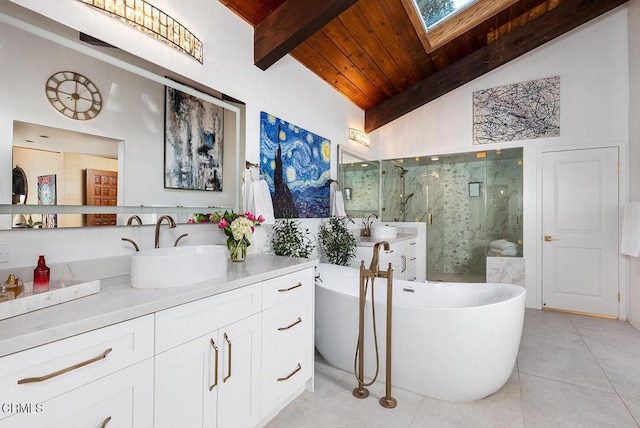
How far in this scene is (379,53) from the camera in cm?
311

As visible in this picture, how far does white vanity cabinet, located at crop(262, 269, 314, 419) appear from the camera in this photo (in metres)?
1.58

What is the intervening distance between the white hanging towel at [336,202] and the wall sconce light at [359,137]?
888mm

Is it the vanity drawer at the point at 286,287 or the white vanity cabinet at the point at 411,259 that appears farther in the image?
the white vanity cabinet at the point at 411,259

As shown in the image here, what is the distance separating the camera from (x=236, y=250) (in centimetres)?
188

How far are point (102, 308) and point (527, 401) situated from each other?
240 centimetres

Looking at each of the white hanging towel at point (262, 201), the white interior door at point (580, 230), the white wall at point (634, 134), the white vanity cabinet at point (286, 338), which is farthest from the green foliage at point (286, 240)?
the white wall at point (634, 134)

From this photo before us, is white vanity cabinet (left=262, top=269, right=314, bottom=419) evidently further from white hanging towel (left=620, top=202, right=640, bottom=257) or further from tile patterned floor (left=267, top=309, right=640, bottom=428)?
white hanging towel (left=620, top=202, right=640, bottom=257)

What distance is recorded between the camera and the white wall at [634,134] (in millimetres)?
3053

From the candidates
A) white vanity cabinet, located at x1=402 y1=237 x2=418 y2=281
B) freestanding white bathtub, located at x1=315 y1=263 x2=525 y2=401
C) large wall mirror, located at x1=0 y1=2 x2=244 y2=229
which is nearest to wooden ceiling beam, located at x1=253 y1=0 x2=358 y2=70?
large wall mirror, located at x1=0 y1=2 x2=244 y2=229

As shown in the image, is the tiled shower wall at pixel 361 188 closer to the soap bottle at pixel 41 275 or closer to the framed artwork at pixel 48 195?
the framed artwork at pixel 48 195

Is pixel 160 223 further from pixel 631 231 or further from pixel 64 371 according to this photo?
pixel 631 231

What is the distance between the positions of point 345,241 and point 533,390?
1.85 meters

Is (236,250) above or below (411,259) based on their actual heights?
above

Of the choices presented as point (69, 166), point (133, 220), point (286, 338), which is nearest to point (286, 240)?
point (286, 338)
